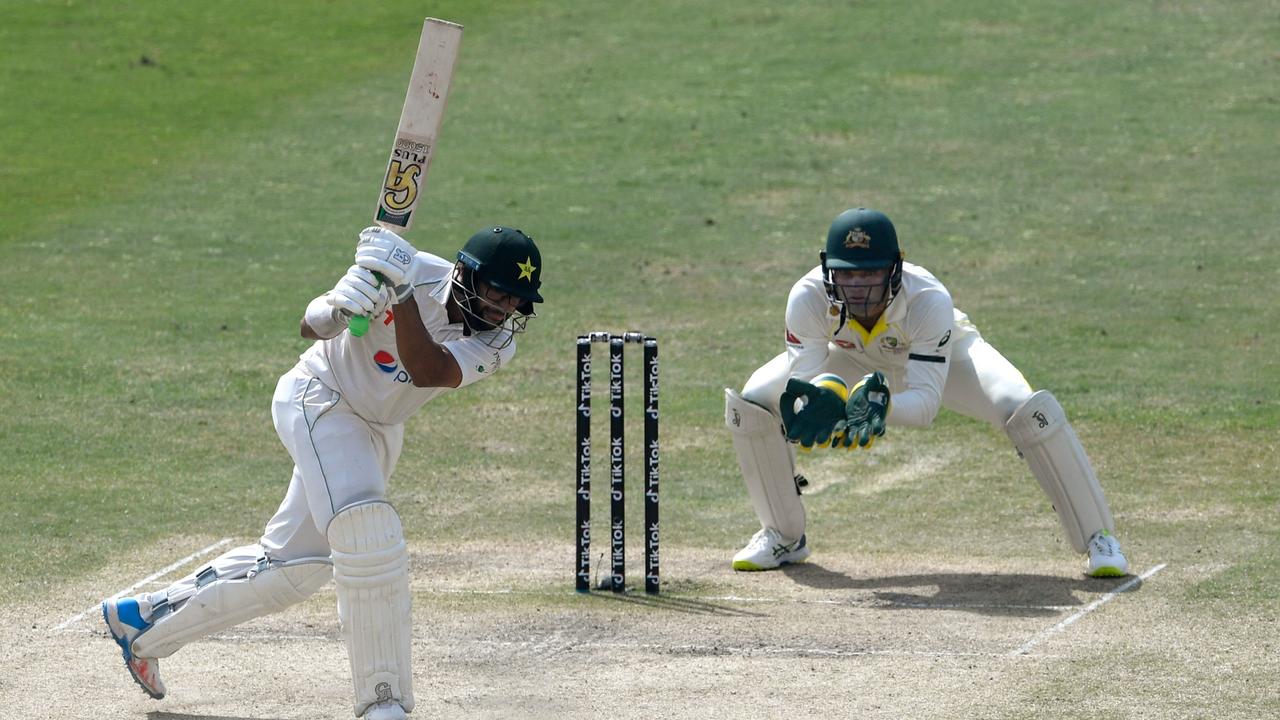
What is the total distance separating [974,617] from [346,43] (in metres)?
16.2

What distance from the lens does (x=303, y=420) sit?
6.31 meters

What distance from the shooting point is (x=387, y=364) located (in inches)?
250

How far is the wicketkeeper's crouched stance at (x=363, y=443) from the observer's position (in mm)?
5965

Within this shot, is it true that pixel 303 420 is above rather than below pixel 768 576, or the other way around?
above

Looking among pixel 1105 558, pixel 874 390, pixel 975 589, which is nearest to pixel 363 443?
pixel 874 390

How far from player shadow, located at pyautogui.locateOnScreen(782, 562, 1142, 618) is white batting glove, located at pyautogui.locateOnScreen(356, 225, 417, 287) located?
305 cm

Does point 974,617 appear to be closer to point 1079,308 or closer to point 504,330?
point 504,330

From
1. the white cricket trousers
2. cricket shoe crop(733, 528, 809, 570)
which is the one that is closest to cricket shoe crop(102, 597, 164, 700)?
the white cricket trousers

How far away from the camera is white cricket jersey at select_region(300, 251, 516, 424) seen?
6.32 metres

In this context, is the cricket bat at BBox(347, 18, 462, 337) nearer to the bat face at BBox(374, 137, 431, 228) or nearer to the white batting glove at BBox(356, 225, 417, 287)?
the bat face at BBox(374, 137, 431, 228)

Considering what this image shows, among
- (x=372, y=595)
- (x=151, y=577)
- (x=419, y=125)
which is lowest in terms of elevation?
(x=151, y=577)

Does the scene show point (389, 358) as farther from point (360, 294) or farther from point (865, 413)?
point (865, 413)

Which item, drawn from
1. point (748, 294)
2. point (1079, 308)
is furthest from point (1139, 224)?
point (748, 294)

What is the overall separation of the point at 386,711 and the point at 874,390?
8.41ft
